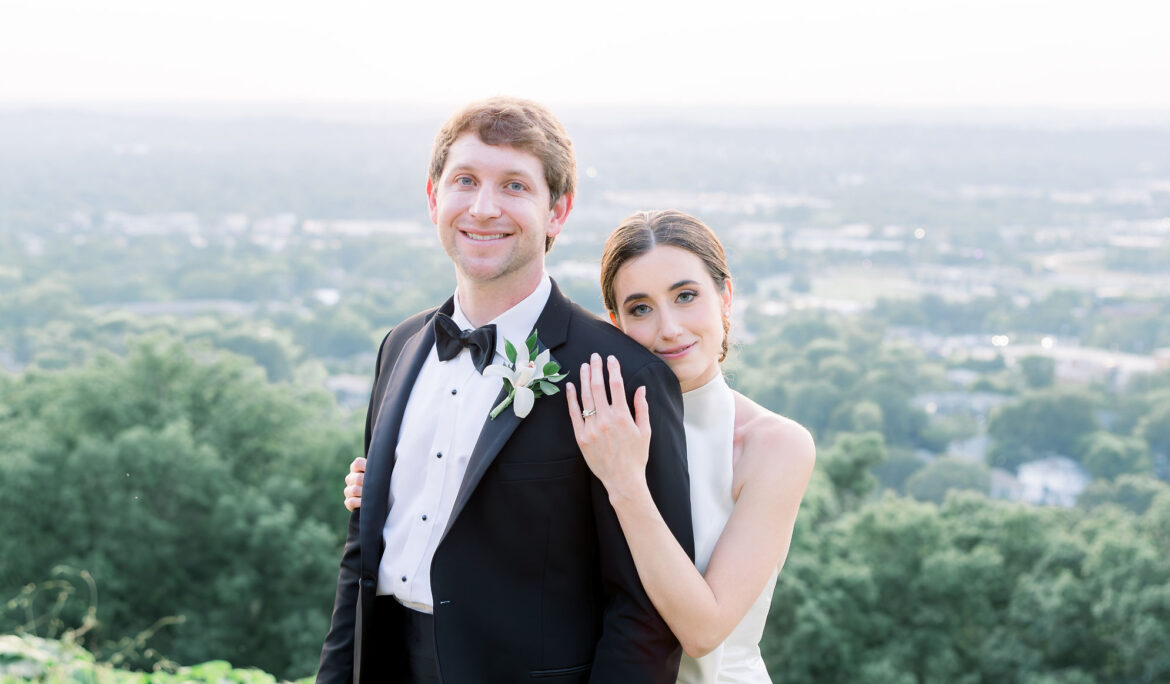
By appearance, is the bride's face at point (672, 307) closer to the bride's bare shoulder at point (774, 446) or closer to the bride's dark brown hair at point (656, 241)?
the bride's dark brown hair at point (656, 241)

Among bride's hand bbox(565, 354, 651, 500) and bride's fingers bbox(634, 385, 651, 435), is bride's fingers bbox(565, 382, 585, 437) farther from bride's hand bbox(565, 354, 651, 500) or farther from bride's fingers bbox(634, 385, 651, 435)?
bride's fingers bbox(634, 385, 651, 435)

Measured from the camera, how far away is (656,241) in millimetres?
2521

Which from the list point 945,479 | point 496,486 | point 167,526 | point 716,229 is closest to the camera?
point 496,486

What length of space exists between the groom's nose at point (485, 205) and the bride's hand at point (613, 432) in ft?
1.38

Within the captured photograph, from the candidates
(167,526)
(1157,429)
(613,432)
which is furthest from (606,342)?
(1157,429)

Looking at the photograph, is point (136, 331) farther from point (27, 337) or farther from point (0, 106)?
point (0, 106)

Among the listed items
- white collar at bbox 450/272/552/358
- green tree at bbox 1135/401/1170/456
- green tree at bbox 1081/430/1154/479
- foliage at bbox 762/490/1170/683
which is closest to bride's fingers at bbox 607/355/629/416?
white collar at bbox 450/272/552/358

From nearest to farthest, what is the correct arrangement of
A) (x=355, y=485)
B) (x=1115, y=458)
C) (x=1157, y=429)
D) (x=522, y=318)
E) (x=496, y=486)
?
1. (x=496, y=486)
2. (x=522, y=318)
3. (x=355, y=485)
4. (x=1115, y=458)
5. (x=1157, y=429)

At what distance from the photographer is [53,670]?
4.67 metres

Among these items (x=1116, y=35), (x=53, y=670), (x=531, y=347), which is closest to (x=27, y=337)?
(x=53, y=670)

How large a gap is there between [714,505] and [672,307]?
495 millimetres

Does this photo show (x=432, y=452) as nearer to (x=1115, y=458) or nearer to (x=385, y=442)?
(x=385, y=442)

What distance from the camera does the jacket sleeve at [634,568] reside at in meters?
2.12

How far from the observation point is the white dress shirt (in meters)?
2.29
